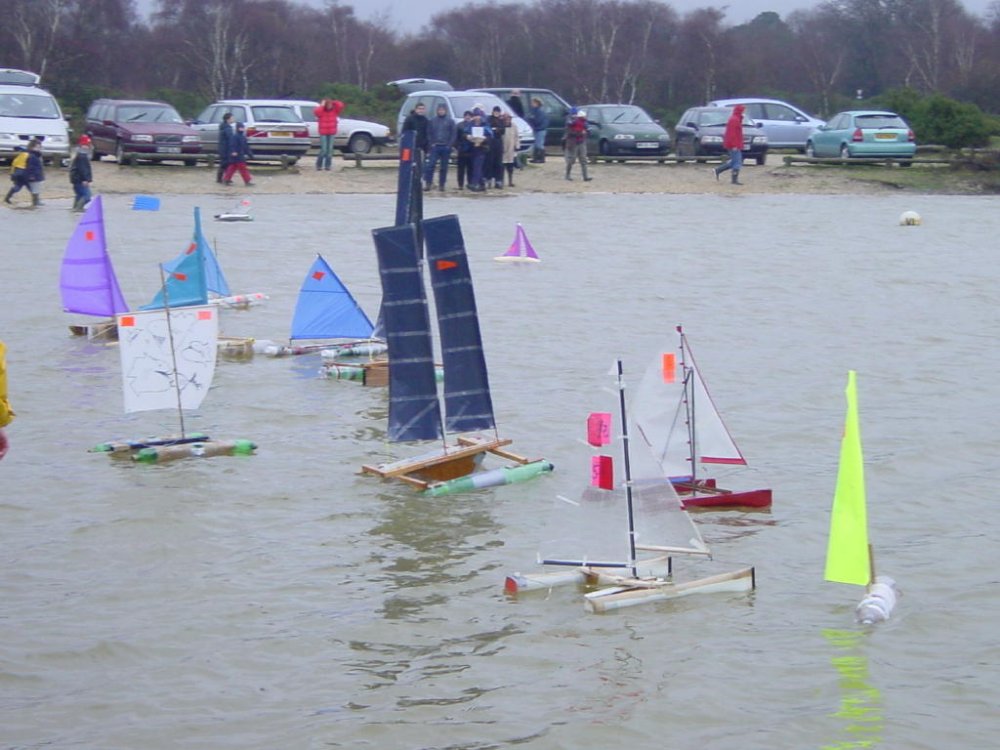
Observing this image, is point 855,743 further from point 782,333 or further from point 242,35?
point 242,35

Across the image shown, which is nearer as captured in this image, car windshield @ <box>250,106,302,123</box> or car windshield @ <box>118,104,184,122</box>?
car windshield @ <box>118,104,184,122</box>

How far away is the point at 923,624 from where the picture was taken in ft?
26.6

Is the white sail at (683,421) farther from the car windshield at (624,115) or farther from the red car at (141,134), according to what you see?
the car windshield at (624,115)

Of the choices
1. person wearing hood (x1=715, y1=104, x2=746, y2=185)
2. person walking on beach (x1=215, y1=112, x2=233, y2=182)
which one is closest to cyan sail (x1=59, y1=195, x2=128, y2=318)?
person walking on beach (x1=215, y1=112, x2=233, y2=182)

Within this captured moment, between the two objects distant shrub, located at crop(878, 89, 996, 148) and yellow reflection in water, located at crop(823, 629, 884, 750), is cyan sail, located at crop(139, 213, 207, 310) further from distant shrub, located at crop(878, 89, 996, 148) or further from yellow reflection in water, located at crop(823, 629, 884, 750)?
distant shrub, located at crop(878, 89, 996, 148)

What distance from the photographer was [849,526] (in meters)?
7.66

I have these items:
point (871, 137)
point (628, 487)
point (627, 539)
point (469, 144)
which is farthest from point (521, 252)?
point (871, 137)

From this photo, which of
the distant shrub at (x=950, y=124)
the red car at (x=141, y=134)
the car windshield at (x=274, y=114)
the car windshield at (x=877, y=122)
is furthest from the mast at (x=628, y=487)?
the distant shrub at (x=950, y=124)

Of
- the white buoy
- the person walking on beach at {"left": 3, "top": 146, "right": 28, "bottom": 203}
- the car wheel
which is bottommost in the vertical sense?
the white buoy

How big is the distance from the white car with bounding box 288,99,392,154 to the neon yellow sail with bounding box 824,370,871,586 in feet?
93.5

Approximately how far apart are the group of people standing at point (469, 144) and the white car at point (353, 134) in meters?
5.09

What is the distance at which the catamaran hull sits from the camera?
27.1 feet

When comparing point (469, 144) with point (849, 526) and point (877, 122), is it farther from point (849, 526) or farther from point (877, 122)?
point (849, 526)

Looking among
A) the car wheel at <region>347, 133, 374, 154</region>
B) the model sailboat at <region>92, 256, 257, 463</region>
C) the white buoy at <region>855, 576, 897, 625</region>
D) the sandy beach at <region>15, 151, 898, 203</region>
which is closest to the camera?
the white buoy at <region>855, 576, 897, 625</region>
